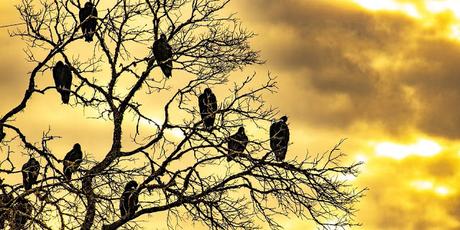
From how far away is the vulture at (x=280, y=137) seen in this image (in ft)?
52.0

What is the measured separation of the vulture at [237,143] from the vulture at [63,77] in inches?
123

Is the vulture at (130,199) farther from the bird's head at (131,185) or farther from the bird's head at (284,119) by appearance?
the bird's head at (284,119)

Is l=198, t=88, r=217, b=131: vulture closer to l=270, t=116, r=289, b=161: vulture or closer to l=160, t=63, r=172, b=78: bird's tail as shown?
l=160, t=63, r=172, b=78: bird's tail

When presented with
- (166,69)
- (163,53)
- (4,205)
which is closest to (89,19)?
(163,53)

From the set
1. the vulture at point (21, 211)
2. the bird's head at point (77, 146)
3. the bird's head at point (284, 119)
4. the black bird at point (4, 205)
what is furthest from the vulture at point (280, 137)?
the vulture at point (21, 211)

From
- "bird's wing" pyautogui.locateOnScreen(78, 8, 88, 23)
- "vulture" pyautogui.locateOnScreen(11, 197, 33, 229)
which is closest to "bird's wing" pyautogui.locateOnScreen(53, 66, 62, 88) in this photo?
"bird's wing" pyautogui.locateOnScreen(78, 8, 88, 23)

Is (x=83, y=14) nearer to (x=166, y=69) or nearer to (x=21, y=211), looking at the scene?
(x=166, y=69)

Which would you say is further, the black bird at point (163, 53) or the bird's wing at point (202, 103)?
the black bird at point (163, 53)

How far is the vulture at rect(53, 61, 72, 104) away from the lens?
16.8 m

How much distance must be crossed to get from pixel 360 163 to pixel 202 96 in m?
2.90

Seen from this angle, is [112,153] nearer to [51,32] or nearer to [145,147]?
[145,147]

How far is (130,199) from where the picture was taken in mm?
15438

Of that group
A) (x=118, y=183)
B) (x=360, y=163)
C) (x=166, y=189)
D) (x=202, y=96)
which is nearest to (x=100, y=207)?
(x=118, y=183)

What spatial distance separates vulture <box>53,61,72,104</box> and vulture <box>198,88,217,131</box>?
7.75 feet
